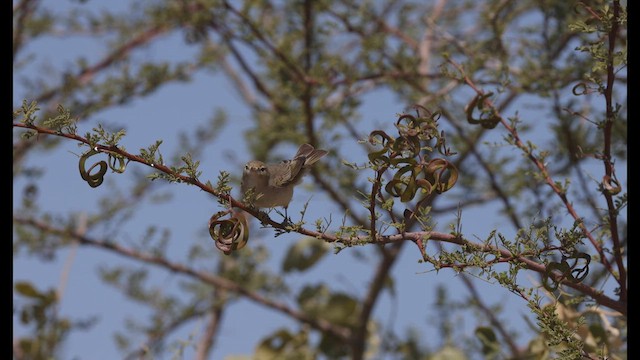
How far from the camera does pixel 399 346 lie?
14.9 ft

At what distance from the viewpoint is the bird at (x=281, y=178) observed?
217cm

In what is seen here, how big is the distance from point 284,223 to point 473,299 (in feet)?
7.12

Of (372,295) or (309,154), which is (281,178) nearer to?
(309,154)

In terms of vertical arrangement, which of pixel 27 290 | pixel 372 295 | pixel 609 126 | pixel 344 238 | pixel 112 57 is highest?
pixel 112 57

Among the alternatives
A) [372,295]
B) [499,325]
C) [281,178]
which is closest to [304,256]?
[372,295]

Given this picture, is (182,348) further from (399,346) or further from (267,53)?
(399,346)

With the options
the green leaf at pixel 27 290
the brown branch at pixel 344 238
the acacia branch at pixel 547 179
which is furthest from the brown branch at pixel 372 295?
the brown branch at pixel 344 238

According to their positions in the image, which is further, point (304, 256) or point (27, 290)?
point (304, 256)

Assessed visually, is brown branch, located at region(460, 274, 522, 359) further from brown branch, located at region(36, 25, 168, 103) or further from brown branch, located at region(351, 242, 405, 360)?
brown branch, located at region(36, 25, 168, 103)

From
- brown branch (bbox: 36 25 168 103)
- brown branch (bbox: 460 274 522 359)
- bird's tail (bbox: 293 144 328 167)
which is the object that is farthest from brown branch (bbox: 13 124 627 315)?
brown branch (bbox: 36 25 168 103)

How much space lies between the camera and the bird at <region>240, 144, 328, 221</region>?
2.17 m

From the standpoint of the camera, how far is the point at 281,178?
90.4 inches
